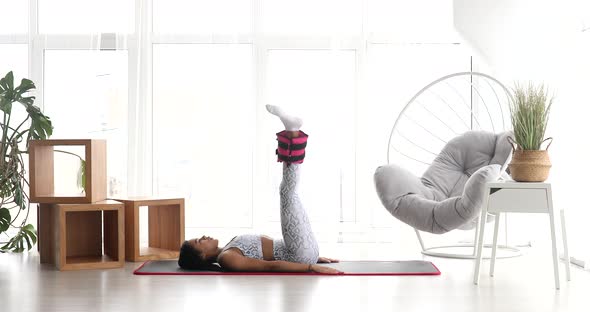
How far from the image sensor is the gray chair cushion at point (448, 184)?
378cm

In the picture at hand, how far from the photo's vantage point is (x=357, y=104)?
17.9 ft

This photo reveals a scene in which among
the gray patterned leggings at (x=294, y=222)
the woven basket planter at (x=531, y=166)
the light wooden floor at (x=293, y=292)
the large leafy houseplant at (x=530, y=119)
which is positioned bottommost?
the light wooden floor at (x=293, y=292)

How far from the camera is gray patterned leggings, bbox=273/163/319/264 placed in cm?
371

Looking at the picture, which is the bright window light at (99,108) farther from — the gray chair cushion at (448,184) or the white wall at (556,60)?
the white wall at (556,60)

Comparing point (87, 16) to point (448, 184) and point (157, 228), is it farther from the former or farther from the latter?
point (448, 184)

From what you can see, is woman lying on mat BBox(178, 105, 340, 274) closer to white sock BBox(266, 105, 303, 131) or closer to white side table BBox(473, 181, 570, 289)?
white sock BBox(266, 105, 303, 131)

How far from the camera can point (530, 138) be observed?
3.50 metres

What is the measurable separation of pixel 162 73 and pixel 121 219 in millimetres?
1713

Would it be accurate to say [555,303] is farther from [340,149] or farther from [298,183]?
[340,149]

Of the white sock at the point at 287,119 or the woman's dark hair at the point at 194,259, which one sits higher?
the white sock at the point at 287,119

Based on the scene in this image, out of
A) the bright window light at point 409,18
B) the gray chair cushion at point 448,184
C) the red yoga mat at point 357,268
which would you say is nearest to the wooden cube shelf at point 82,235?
the red yoga mat at point 357,268

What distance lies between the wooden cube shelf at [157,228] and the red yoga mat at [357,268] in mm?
168

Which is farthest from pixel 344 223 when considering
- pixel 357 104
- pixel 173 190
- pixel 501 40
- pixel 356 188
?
pixel 501 40

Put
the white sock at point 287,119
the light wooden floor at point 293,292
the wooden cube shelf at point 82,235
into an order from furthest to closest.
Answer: the wooden cube shelf at point 82,235 < the white sock at point 287,119 < the light wooden floor at point 293,292
